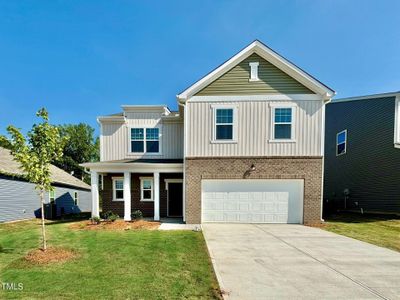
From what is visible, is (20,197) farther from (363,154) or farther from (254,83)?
(363,154)

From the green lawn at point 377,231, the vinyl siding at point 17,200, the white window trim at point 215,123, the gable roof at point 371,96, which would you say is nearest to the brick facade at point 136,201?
the white window trim at point 215,123

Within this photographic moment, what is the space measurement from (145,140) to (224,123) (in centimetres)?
549

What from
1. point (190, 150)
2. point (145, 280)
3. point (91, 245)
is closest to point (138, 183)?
point (190, 150)

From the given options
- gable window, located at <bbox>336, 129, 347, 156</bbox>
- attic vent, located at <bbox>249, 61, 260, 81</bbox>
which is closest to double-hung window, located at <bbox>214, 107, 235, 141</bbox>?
attic vent, located at <bbox>249, 61, 260, 81</bbox>

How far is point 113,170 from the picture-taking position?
11836mm

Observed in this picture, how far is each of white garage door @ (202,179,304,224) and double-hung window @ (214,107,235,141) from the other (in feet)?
7.69

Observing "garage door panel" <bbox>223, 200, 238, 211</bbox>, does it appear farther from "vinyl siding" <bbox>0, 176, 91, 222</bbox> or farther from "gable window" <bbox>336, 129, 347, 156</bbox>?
"vinyl siding" <bbox>0, 176, 91, 222</bbox>

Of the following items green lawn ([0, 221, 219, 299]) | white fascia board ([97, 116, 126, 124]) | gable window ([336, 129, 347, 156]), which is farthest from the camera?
gable window ([336, 129, 347, 156])

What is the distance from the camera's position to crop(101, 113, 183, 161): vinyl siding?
1368 centimetres

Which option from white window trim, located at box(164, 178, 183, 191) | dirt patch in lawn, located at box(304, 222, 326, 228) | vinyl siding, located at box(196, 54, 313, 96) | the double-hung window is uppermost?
Result: vinyl siding, located at box(196, 54, 313, 96)

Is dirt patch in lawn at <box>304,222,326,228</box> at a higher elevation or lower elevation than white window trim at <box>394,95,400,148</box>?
lower

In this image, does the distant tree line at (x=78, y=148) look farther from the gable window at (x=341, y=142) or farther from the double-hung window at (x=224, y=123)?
the gable window at (x=341, y=142)

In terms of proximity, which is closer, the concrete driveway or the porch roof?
the concrete driveway

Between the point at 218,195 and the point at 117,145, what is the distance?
7293mm
